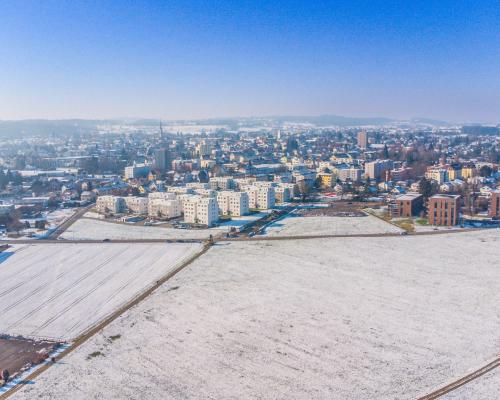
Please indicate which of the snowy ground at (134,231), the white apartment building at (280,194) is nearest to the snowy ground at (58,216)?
the snowy ground at (134,231)

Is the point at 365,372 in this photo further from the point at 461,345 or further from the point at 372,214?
the point at 372,214

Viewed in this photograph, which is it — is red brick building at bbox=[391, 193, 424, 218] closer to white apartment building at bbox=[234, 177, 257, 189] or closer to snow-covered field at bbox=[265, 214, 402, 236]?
snow-covered field at bbox=[265, 214, 402, 236]

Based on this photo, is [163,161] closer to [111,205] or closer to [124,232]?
[111,205]

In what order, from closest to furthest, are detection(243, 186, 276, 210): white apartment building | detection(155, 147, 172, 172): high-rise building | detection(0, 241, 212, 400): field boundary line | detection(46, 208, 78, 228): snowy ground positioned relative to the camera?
detection(0, 241, 212, 400): field boundary line
detection(46, 208, 78, 228): snowy ground
detection(243, 186, 276, 210): white apartment building
detection(155, 147, 172, 172): high-rise building

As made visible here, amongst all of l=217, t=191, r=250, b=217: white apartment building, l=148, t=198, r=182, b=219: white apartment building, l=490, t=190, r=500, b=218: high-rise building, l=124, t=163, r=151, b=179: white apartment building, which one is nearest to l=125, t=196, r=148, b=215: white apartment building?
l=148, t=198, r=182, b=219: white apartment building

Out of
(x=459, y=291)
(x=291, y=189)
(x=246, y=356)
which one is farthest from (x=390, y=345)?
(x=291, y=189)

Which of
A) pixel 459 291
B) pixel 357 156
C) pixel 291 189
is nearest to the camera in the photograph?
pixel 459 291
